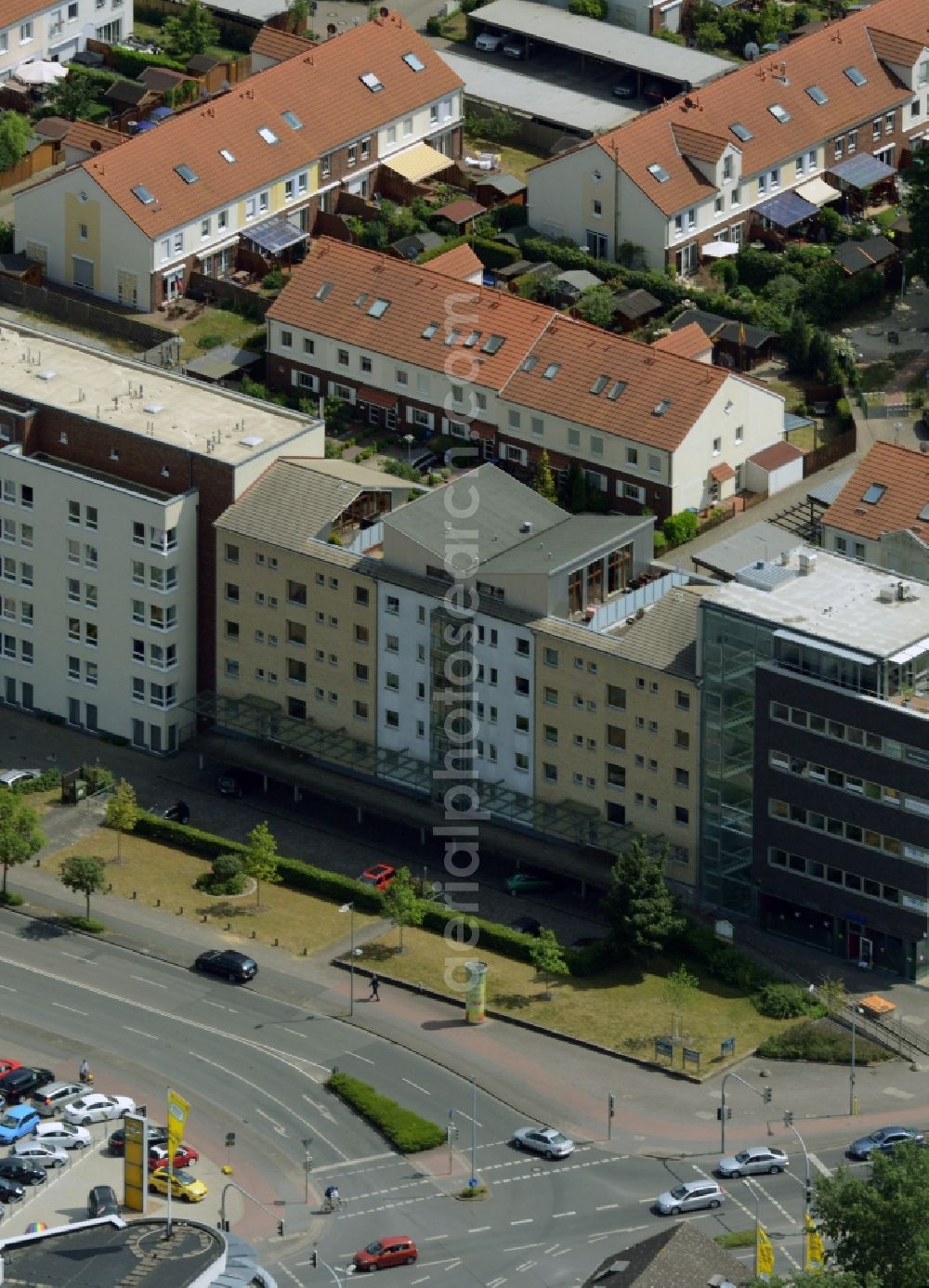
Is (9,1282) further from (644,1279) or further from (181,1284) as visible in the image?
(644,1279)

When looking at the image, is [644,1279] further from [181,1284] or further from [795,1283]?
[181,1284]

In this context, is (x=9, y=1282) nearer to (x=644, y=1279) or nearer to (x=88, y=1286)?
(x=88, y=1286)

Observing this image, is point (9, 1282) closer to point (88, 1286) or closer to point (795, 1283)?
point (88, 1286)

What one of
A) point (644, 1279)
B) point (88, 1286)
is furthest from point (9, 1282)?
point (644, 1279)

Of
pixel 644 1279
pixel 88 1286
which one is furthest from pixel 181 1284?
pixel 644 1279
